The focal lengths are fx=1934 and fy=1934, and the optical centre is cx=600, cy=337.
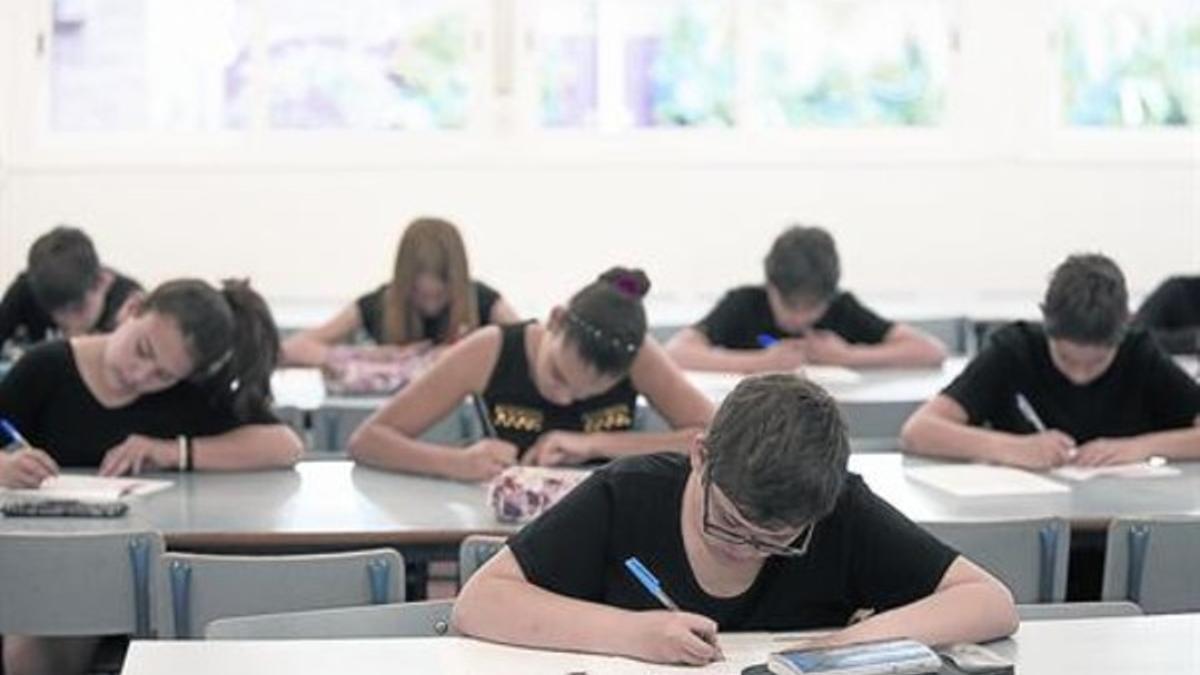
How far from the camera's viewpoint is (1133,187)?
8344 mm

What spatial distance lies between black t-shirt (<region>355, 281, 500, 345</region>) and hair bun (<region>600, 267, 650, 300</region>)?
70.1 inches

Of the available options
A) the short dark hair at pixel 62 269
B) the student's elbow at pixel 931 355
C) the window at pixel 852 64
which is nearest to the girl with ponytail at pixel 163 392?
A: the short dark hair at pixel 62 269

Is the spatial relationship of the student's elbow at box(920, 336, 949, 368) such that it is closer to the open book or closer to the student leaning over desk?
the student leaning over desk

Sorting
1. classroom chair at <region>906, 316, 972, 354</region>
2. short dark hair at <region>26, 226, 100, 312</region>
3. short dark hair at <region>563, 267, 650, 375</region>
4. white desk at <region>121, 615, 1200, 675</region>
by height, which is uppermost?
short dark hair at <region>563, 267, 650, 375</region>

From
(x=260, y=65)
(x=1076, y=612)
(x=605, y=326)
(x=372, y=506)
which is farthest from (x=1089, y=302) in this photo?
(x=260, y=65)

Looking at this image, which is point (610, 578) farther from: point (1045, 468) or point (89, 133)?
point (89, 133)

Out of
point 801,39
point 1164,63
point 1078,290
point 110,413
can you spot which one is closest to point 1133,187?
point 1164,63

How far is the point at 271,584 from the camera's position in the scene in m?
3.14

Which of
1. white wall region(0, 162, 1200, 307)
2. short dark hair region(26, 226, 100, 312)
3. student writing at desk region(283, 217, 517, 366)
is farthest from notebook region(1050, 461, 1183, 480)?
white wall region(0, 162, 1200, 307)

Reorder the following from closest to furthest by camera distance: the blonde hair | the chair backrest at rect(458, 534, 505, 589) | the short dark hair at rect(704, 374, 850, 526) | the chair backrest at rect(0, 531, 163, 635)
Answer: the short dark hair at rect(704, 374, 850, 526)
the chair backrest at rect(458, 534, 505, 589)
the chair backrest at rect(0, 531, 163, 635)
the blonde hair

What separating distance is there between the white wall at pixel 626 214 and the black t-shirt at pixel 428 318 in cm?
174

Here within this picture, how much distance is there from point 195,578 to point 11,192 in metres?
5.18

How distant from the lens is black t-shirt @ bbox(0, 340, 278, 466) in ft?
13.8

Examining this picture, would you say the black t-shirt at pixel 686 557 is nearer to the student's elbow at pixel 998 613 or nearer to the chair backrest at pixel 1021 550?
the student's elbow at pixel 998 613
